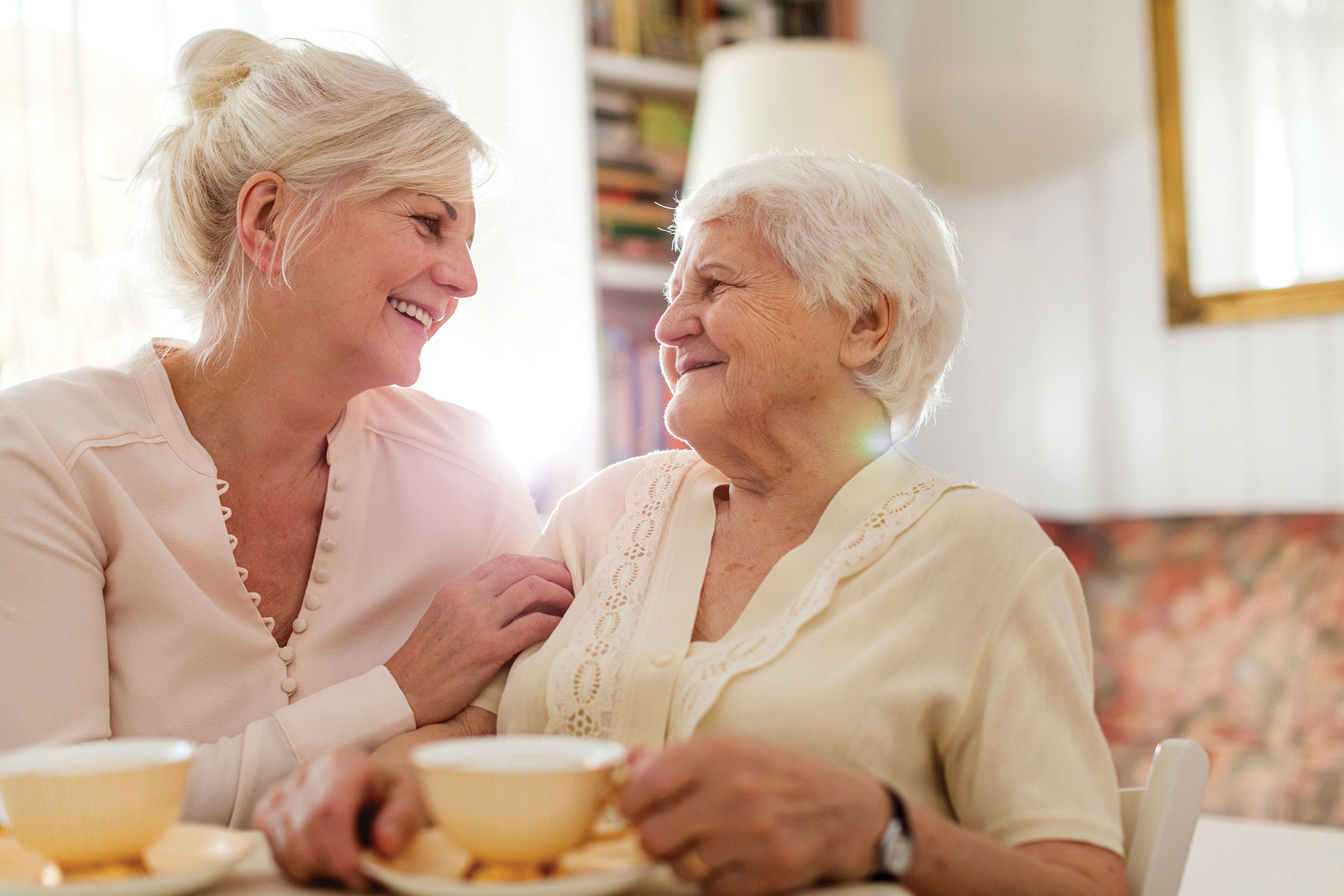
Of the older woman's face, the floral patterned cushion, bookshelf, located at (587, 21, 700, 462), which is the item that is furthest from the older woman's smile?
bookshelf, located at (587, 21, 700, 462)

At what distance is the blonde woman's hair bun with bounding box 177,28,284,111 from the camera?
152cm

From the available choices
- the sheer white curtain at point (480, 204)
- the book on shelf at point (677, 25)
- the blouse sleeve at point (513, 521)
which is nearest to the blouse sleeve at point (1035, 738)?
the blouse sleeve at point (513, 521)

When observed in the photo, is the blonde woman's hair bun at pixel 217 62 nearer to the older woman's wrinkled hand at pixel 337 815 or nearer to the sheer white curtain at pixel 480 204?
the sheer white curtain at pixel 480 204

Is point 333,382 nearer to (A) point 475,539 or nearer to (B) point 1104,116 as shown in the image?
(A) point 475,539

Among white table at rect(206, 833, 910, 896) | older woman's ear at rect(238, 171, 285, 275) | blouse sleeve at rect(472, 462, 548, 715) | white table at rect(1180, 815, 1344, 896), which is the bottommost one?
white table at rect(1180, 815, 1344, 896)

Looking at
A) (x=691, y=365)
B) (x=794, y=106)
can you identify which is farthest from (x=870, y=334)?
(x=794, y=106)

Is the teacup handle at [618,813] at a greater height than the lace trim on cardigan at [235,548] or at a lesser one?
lesser

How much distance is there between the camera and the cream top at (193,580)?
119 centimetres

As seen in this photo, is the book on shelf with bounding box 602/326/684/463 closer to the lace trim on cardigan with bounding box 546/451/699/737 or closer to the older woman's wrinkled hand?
the lace trim on cardigan with bounding box 546/451/699/737

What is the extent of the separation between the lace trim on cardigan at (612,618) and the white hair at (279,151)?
18.9 inches

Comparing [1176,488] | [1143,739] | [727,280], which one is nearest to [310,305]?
[727,280]

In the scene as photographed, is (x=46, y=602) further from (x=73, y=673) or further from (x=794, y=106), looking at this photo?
(x=794, y=106)

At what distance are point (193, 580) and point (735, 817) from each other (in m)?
0.89

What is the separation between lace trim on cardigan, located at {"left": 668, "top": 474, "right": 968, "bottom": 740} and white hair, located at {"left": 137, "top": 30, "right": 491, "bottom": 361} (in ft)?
2.37
